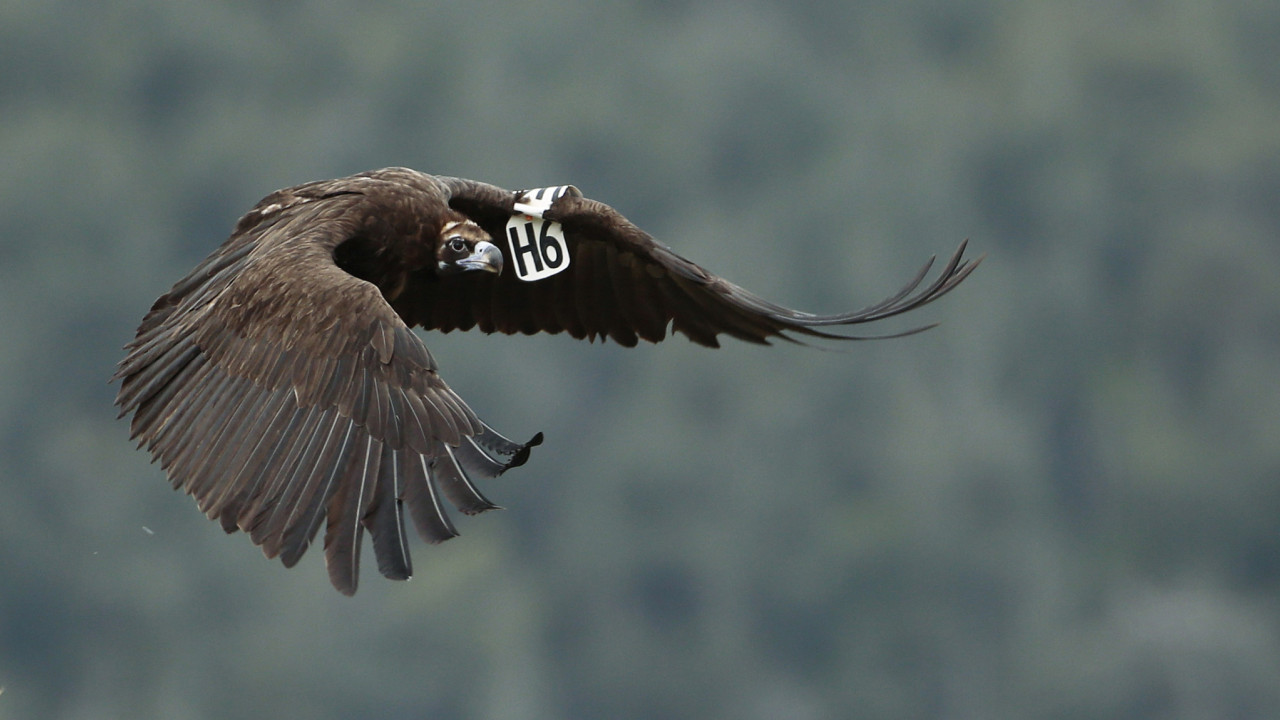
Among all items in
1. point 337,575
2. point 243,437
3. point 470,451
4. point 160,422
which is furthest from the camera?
point 160,422

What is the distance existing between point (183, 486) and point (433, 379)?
125 cm

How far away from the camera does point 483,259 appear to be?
8883 mm

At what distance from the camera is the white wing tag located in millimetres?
9609

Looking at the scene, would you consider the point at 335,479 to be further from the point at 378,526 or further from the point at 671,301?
the point at 671,301

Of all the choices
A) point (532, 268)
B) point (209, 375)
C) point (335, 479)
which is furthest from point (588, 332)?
point (335, 479)

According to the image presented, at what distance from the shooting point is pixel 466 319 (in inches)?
393

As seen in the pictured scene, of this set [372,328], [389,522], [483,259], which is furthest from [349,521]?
[483,259]

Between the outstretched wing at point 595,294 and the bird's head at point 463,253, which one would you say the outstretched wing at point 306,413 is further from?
the outstretched wing at point 595,294

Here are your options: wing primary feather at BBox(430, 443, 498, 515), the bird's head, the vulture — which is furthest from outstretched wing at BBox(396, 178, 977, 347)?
wing primary feather at BBox(430, 443, 498, 515)

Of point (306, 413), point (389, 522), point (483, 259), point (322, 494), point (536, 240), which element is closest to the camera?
point (389, 522)

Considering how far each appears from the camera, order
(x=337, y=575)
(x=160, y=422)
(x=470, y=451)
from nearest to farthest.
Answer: (x=337, y=575), (x=470, y=451), (x=160, y=422)

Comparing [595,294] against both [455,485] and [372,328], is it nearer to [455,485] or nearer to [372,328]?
[372,328]

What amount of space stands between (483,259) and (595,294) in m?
1.10

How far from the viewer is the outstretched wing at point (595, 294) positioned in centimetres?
928
